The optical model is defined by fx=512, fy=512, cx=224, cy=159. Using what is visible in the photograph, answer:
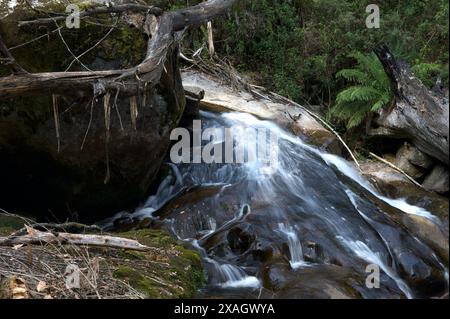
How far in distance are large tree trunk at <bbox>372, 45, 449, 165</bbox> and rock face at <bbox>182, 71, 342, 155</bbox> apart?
351 centimetres

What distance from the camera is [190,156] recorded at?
738cm

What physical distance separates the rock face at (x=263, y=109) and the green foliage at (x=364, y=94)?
0.44 meters

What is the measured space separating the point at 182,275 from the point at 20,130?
3.00 metres

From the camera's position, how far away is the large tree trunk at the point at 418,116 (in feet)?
6.02

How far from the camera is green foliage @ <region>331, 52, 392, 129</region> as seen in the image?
5.77 meters

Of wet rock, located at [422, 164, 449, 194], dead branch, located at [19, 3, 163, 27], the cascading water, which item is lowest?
the cascading water

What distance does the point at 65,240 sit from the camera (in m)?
4.37

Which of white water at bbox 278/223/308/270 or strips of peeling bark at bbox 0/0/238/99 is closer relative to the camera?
white water at bbox 278/223/308/270

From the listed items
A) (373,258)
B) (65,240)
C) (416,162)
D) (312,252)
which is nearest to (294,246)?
(312,252)

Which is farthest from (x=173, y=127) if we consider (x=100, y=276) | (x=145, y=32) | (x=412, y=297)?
(x=412, y=297)

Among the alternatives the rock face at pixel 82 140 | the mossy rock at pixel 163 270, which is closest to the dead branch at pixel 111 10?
the rock face at pixel 82 140

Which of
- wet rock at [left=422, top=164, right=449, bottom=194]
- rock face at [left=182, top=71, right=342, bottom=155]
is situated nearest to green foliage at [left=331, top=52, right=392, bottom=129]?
rock face at [left=182, top=71, right=342, bottom=155]

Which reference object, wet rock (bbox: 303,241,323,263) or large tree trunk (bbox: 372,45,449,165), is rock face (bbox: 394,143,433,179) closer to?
large tree trunk (bbox: 372,45,449,165)

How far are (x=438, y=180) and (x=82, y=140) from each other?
490 cm
